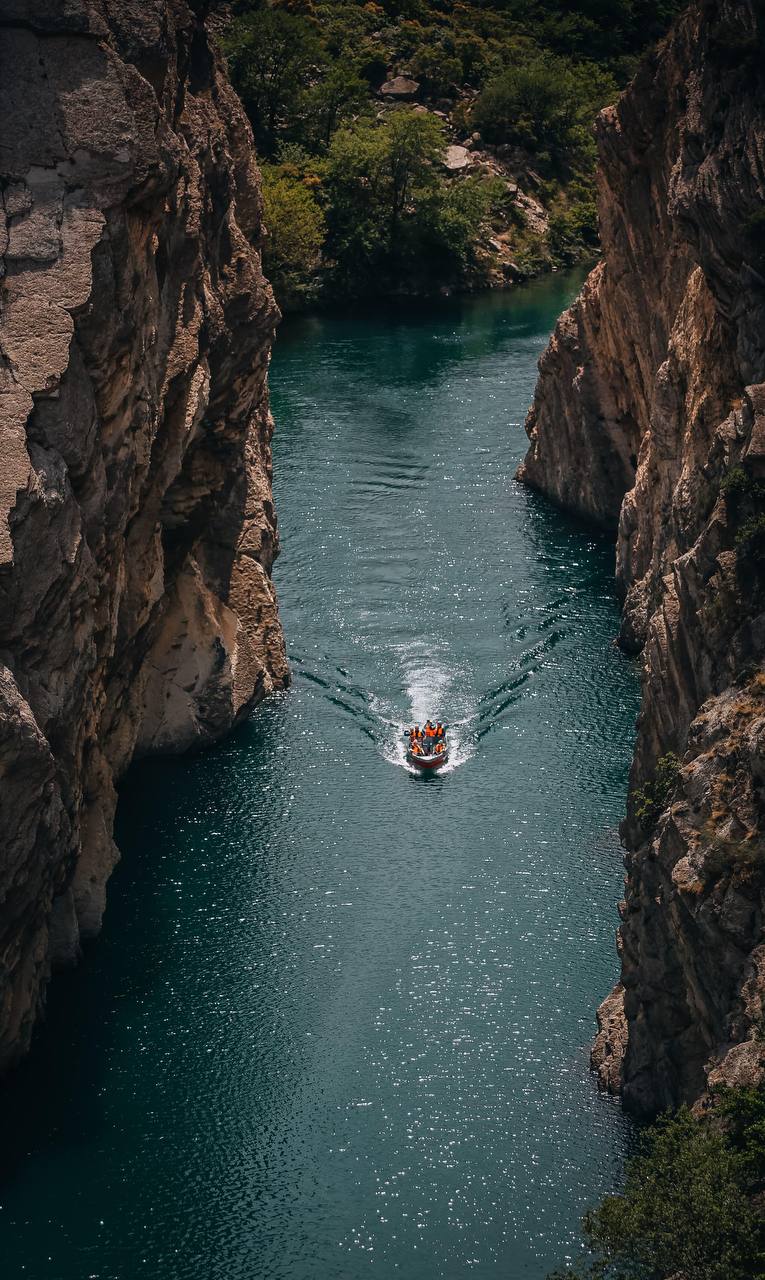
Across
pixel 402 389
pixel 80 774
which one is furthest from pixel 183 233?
pixel 402 389

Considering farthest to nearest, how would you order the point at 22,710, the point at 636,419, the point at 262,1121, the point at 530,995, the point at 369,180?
the point at 369,180
the point at 636,419
the point at 530,995
the point at 262,1121
the point at 22,710

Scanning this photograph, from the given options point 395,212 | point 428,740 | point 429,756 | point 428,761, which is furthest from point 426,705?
point 395,212

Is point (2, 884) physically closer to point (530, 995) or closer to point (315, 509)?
point (530, 995)

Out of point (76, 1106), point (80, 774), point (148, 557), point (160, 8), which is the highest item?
point (160, 8)

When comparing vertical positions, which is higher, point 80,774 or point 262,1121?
point 80,774

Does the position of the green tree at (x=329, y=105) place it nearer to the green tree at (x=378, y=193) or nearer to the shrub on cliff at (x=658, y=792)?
the green tree at (x=378, y=193)

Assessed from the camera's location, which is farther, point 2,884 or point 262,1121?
point 262,1121

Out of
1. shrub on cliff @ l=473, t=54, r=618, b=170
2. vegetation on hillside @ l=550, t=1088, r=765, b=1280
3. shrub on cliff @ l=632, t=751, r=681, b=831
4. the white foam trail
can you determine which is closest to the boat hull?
the white foam trail
